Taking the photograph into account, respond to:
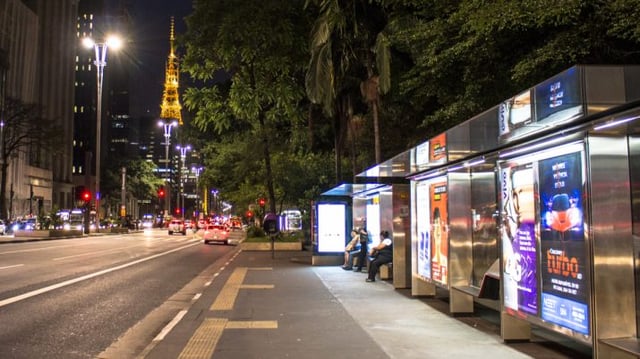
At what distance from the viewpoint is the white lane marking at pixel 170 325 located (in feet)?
27.7

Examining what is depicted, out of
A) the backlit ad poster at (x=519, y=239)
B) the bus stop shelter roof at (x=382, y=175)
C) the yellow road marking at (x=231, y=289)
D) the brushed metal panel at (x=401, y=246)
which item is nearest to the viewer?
the backlit ad poster at (x=519, y=239)

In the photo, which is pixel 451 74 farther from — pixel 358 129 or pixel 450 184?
pixel 358 129

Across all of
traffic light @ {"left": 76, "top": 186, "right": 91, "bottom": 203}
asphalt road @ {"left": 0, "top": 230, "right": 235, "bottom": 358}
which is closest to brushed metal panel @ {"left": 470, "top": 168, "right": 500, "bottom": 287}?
asphalt road @ {"left": 0, "top": 230, "right": 235, "bottom": 358}

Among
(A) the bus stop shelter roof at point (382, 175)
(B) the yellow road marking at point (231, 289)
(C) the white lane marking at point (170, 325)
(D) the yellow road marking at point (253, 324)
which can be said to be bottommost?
(C) the white lane marking at point (170, 325)

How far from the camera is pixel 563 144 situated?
256 inches

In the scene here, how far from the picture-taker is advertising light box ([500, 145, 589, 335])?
6242 mm

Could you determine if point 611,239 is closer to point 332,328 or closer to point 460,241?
point 460,241

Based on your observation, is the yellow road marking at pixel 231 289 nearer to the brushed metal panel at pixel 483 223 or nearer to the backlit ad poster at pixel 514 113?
the brushed metal panel at pixel 483 223

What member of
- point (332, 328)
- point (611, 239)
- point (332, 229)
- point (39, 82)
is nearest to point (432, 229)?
point (332, 328)

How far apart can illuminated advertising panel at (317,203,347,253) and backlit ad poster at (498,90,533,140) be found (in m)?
13.7

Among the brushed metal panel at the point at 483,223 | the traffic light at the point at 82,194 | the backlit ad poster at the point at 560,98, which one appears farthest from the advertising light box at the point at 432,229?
the traffic light at the point at 82,194

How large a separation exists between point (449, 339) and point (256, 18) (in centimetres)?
1225

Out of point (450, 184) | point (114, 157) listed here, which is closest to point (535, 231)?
point (450, 184)

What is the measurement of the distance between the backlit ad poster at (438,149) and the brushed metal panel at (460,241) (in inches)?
24.3
